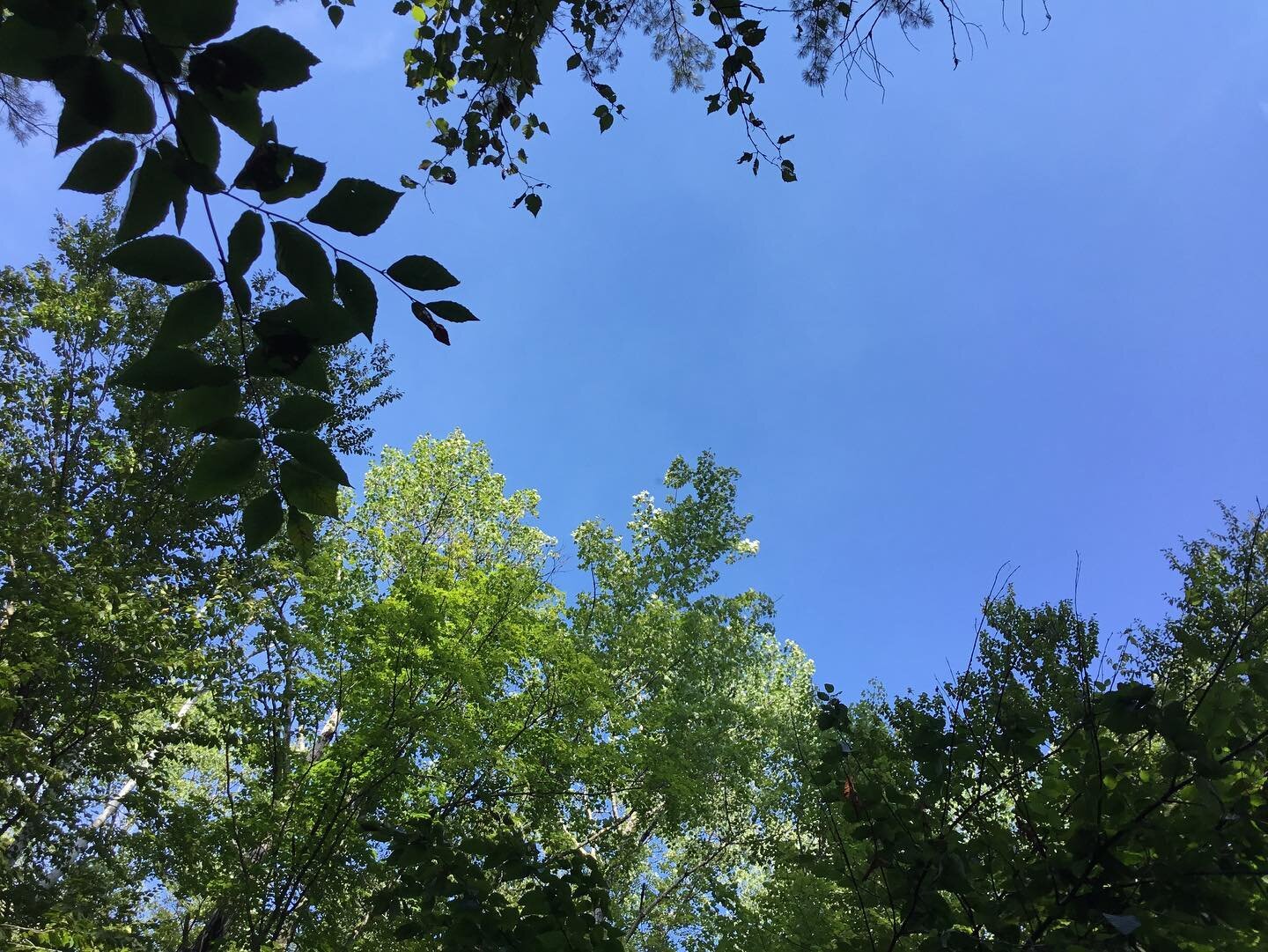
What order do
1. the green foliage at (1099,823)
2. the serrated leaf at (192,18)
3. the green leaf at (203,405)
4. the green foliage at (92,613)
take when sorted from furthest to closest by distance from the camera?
the green foliage at (92,613), the green foliage at (1099,823), the green leaf at (203,405), the serrated leaf at (192,18)

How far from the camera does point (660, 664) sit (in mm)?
10750

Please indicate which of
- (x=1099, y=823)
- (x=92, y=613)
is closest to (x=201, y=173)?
(x=1099, y=823)

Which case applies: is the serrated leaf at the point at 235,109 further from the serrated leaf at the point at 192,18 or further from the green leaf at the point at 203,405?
the green leaf at the point at 203,405

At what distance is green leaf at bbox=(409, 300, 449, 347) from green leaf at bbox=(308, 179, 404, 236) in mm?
105


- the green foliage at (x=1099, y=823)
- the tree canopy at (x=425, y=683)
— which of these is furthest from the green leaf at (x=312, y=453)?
the green foliage at (x=1099, y=823)

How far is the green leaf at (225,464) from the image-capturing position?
0.73 m

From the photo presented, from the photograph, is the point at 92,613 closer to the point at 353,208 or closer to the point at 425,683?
the point at 425,683

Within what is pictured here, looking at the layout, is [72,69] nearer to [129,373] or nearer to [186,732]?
[129,373]

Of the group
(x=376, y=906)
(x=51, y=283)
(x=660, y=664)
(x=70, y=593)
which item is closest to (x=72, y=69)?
(x=376, y=906)

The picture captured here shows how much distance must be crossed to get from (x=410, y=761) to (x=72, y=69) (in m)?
6.96

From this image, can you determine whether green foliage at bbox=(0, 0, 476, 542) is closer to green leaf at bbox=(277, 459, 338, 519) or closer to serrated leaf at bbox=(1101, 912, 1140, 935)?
green leaf at bbox=(277, 459, 338, 519)

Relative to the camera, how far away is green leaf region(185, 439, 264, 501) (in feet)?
2.38

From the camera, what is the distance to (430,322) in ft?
2.53

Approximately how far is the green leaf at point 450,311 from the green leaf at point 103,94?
34cm
